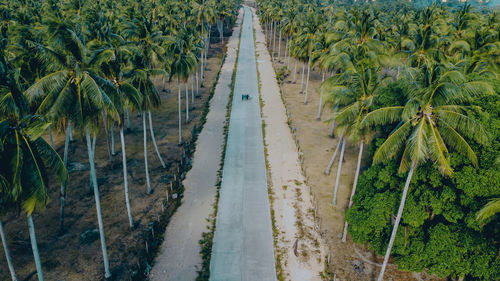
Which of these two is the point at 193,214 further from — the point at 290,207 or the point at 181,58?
the point at 181,58

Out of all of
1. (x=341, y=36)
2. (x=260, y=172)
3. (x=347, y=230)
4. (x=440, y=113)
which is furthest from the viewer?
(x=341, y=36)

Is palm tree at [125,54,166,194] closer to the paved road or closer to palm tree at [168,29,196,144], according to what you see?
palm tree at [168,29,196,144]

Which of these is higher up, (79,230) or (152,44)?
(152,44)

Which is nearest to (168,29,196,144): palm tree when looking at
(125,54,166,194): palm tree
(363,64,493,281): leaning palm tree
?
(125,54,166,194): palm tree

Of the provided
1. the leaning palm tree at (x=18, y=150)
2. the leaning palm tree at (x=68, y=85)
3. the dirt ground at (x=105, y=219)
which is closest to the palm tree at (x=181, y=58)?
the dirt ground at (x=105, y=219)

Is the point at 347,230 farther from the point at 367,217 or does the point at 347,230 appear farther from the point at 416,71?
the point at 416,71

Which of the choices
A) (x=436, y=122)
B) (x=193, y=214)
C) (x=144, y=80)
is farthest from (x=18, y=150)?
(x=436, y=122)

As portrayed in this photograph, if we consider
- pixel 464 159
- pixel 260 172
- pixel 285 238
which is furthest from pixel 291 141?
pixel 464 159
